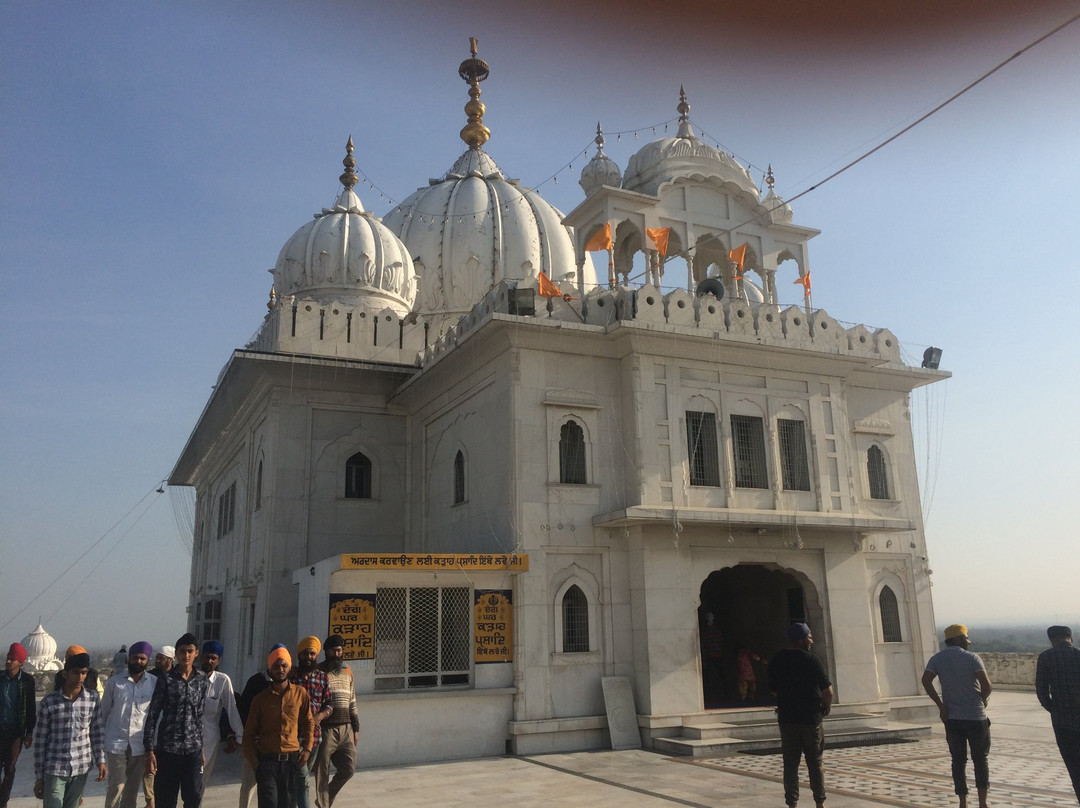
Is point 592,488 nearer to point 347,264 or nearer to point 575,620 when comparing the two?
point 575,620

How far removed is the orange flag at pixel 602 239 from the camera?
55.7ft

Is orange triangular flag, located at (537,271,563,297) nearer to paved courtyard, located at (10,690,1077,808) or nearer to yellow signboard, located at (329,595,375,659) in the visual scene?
yellow signboard, located at (329,595,375,659)

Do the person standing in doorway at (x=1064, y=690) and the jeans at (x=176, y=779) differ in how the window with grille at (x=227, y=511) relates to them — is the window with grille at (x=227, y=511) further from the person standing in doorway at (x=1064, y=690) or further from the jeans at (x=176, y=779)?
the person standing in doorway at (x=1064, y=690)

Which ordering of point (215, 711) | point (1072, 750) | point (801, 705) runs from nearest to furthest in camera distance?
point (215, 711)
point (1072, 750)
point (801, 705)

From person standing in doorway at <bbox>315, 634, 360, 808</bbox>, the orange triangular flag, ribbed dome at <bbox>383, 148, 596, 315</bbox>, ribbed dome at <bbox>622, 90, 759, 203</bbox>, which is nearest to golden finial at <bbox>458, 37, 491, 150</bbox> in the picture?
ribbed dome at <bbox>383, 148, 596, 315</bbox>

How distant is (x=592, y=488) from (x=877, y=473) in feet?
22.5

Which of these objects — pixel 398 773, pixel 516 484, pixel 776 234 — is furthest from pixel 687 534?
pixel 776 234

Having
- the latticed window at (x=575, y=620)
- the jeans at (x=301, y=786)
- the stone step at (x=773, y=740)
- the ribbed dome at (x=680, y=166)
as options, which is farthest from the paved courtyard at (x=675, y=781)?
the ribbed dome at (x=680, y=166)

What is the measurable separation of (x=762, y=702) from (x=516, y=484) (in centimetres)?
629

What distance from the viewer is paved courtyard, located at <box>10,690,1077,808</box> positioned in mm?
9891

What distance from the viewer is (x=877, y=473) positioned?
60.3 ft

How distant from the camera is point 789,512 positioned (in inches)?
623

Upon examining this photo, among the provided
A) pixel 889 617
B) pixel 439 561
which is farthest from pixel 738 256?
pixel 439 561

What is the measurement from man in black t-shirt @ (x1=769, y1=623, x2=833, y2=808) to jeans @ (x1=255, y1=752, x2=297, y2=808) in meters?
4.42
